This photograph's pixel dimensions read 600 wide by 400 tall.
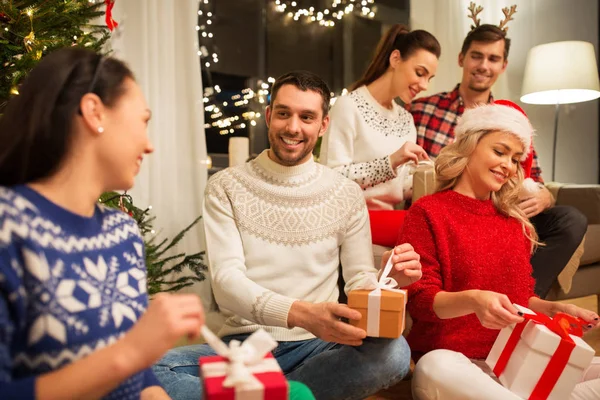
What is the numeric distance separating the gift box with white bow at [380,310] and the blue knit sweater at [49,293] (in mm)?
555

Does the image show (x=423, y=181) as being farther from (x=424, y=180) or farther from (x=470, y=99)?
(x=470, y=99)

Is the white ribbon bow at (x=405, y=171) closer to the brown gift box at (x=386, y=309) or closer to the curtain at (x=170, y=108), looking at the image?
the brown gift box at (x=386, y=309)

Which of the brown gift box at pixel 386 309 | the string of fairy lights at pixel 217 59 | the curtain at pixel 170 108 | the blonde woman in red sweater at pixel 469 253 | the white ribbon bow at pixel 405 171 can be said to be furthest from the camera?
the string of fairy lights at pixel 217 59

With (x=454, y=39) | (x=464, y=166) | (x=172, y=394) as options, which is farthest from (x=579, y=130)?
(x=172, y=394)

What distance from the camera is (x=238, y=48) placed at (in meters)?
3.76

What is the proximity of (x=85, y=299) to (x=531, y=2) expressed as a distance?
4407 millimetres

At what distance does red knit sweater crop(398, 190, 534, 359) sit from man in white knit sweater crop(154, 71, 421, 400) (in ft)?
0.55

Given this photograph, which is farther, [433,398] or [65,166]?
[433,398]

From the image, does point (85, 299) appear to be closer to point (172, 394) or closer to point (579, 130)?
point (172, 394)

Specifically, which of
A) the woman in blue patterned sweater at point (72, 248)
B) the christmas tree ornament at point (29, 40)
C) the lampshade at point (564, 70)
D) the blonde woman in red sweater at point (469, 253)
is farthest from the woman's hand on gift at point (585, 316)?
the lampshade at point (564, 70)

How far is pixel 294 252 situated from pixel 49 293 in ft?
2.82

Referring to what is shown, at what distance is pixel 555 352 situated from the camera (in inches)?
52.7

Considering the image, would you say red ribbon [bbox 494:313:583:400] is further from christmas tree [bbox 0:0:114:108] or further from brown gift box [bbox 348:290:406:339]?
christmas tree [bbox 0:0:114:108]

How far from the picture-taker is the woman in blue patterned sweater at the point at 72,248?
691mm
